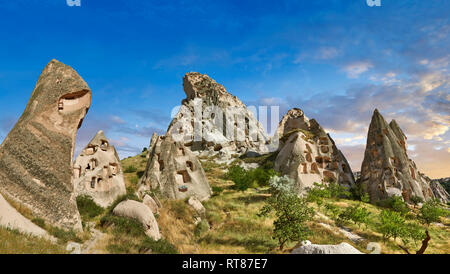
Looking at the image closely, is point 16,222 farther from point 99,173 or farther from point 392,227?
point 392,227

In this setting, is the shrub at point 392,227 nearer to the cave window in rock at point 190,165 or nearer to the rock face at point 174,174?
the rock face at point 174,174

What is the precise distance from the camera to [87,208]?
58.5ft

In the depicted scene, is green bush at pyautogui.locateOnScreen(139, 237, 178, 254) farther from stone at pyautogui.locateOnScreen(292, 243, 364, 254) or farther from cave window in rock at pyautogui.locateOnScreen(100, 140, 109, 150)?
cave window in rock at pyautogui.locateOnScreen(100, 140, 109, 150)

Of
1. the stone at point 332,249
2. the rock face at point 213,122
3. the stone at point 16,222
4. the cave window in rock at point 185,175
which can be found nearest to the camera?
the stone at point 332,249

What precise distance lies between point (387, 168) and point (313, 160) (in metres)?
9.48

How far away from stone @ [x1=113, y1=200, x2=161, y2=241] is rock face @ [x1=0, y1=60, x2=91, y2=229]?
344 cm

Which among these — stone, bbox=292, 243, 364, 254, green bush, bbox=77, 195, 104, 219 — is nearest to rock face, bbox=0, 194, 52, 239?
green bush, bbox=77, 195, 104, 219

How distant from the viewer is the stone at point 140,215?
1452 centimetres

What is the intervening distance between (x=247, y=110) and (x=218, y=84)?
688 inches

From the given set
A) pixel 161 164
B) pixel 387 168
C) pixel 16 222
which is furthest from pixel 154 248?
pixel 387 168

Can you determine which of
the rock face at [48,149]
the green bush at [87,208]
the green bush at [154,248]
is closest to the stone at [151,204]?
the green bush at [87,208]

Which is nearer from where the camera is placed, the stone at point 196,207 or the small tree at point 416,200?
the stone at point 196,207

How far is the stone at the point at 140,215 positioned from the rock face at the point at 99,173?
20.9ft

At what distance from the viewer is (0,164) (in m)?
11.1
